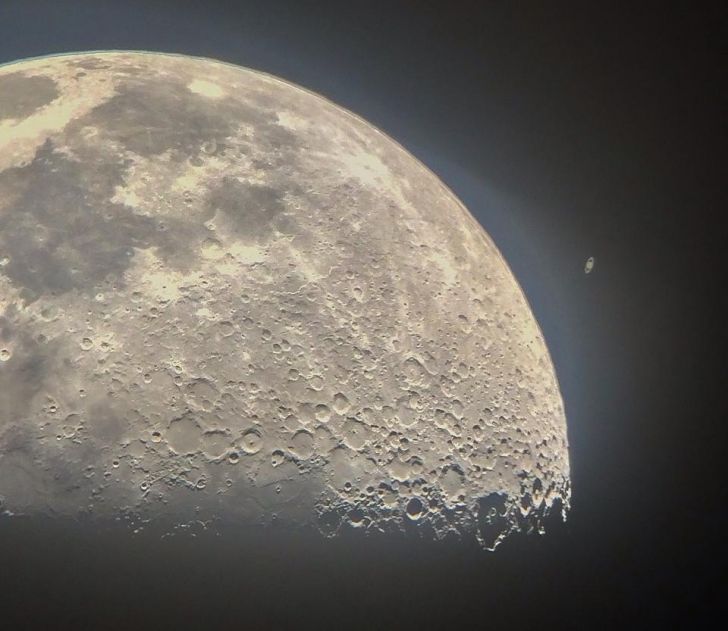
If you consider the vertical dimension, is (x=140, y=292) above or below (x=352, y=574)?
above

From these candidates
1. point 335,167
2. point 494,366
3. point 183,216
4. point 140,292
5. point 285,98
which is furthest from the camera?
point 285,98

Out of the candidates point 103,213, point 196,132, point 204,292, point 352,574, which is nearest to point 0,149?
point 103,213

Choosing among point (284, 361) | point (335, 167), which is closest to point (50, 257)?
point (284, 361)

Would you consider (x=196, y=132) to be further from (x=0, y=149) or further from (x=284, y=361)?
(x=284, y=361)

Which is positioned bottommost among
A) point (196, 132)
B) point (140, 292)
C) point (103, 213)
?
point (140, 292)

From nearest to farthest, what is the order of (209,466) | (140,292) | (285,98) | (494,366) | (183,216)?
(209,466) → (140,292) → (183,216) → (494,366) → (285,98)

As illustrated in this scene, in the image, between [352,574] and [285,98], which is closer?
[352,574]
